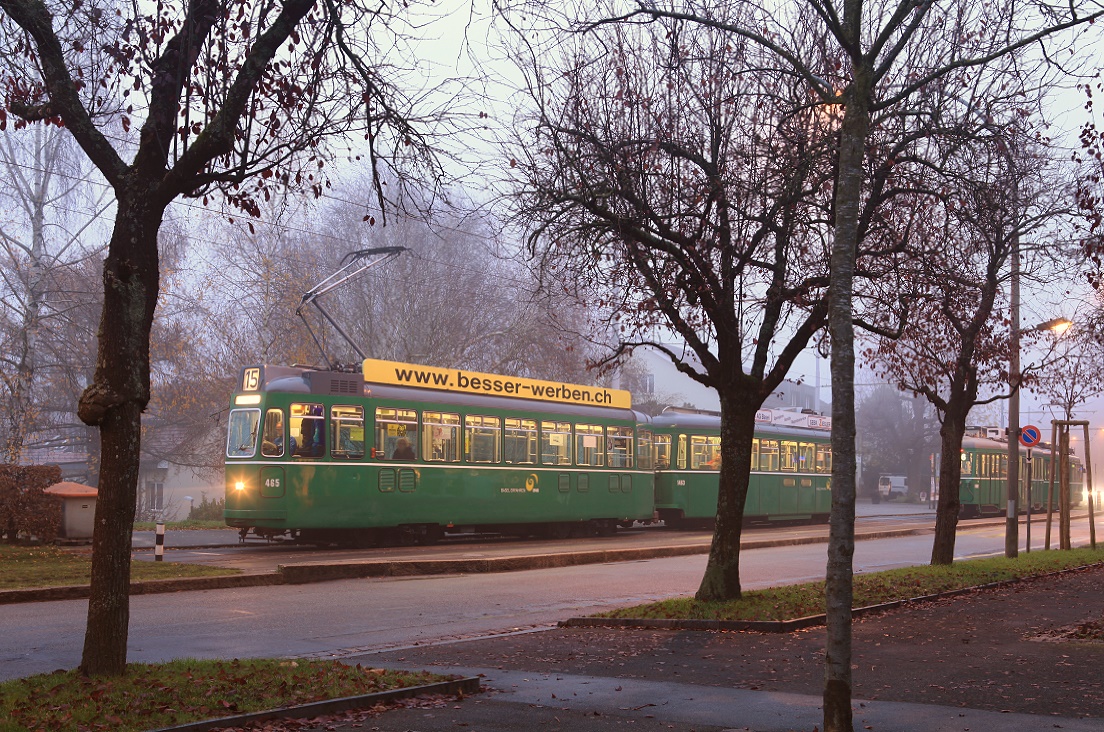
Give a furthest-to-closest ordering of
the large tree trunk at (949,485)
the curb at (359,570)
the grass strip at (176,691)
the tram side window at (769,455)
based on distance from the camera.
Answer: the tram side window at (769,455), the large tree trunk at (949,485), the curb at (359,570), the grass strip at (176,691)

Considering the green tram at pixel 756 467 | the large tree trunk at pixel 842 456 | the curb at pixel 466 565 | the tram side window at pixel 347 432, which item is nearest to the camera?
the large tree trunk at pixel 842 456

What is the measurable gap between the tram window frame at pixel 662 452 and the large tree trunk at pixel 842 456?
29.1 meters

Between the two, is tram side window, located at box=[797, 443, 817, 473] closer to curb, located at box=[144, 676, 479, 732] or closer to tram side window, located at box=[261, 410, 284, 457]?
tram side window, located at box=[261, 410, 284, 457]

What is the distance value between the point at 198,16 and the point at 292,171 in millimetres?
1698

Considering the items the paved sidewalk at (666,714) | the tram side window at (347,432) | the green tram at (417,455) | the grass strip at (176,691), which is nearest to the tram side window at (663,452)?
the green tram at (417,455)

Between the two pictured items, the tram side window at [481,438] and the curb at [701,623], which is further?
the tram side window at [481,438]

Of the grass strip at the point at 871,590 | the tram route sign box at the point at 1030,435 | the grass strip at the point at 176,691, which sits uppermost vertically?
the tram route sign box at the point at 1030,435

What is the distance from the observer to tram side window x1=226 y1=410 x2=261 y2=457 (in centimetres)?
2528

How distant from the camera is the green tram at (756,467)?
123 feet

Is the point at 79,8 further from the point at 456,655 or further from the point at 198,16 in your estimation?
the point at 456,655

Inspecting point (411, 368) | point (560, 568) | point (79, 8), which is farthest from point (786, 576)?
point (79, 8)

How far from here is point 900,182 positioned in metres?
15.9

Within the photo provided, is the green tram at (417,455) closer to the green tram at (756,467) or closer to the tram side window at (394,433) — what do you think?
the tram side window at (394,433)

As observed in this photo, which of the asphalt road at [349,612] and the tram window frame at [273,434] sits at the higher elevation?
the tram window frame at [273,434]
